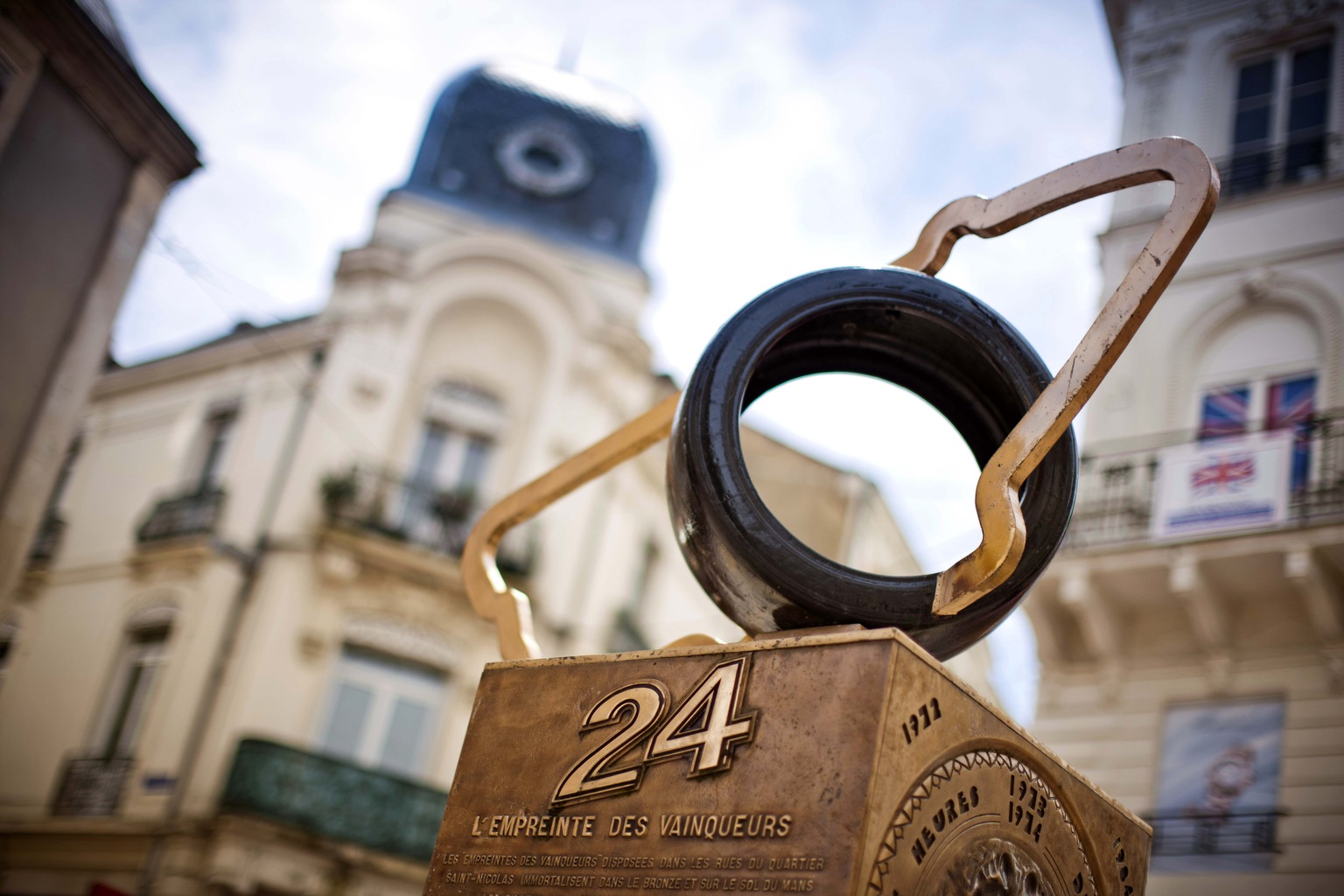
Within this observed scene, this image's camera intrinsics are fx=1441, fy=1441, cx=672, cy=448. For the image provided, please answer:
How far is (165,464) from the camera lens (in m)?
20.8

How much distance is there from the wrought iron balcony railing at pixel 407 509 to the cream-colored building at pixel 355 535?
0.14 ft

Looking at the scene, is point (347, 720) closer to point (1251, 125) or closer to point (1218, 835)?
point (1218, 835)

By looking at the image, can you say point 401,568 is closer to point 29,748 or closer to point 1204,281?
point 29,748

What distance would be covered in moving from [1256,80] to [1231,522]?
5654 millimetres

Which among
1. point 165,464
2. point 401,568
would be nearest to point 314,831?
point 401,568

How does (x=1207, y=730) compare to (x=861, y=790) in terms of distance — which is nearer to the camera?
(x=861, y=790)

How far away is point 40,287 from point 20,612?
35.5 feet

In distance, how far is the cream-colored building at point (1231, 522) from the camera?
1155 cm

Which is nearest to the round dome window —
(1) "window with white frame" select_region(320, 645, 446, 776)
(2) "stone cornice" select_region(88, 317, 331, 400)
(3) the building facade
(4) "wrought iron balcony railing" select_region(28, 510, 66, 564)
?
(2) "stone cornice" select_region(88, 317, 331, 400)

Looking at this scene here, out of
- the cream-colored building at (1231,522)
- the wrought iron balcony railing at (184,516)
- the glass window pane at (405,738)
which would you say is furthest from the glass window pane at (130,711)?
the cream-colored building at (1231,522)

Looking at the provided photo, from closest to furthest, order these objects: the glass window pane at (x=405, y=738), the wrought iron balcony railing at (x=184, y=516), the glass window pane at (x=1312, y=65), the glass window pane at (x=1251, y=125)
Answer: the glass window pane at (x=1312, y=65)
the glass window pane at (x=1251, y=125)
the glass window pane at (x=405, y=738)
the wrought iron balcony railing at (x=184, y=516)

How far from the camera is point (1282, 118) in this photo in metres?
14.8

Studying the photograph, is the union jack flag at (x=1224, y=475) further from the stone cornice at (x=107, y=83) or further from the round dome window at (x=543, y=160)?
the round dome window at (x=543, y=160)

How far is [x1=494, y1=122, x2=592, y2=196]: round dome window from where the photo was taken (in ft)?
72.3
